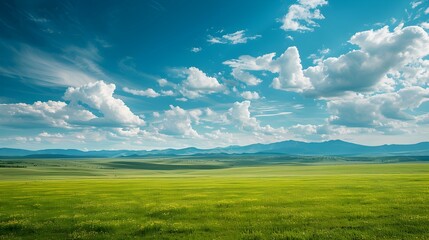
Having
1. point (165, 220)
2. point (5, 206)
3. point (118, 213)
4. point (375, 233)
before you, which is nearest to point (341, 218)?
point (375, 233)

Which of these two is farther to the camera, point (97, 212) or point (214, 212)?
point (97, 212)

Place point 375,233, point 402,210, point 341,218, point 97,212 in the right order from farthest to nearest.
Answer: point 97,212 < point 402,210 < point 341,218 < point 375,233

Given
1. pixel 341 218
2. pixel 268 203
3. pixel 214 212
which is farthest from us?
pixel 268 203

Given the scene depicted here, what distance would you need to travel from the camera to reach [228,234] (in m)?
18.3

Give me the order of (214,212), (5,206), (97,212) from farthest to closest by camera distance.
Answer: (5,206) → (97,212) → (214,212)

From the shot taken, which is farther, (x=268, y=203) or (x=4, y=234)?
(x=268, y=203)

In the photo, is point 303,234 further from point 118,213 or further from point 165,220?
point 118,213

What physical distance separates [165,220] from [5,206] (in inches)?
769

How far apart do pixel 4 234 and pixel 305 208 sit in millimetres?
21477

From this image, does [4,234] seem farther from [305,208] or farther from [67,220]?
[305,208]

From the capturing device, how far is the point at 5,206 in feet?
103

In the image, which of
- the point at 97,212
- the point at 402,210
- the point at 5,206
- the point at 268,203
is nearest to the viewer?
the point at 402,210

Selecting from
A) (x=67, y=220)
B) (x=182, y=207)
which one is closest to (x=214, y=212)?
(x=182, y=207)

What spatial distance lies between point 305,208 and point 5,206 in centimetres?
2904
